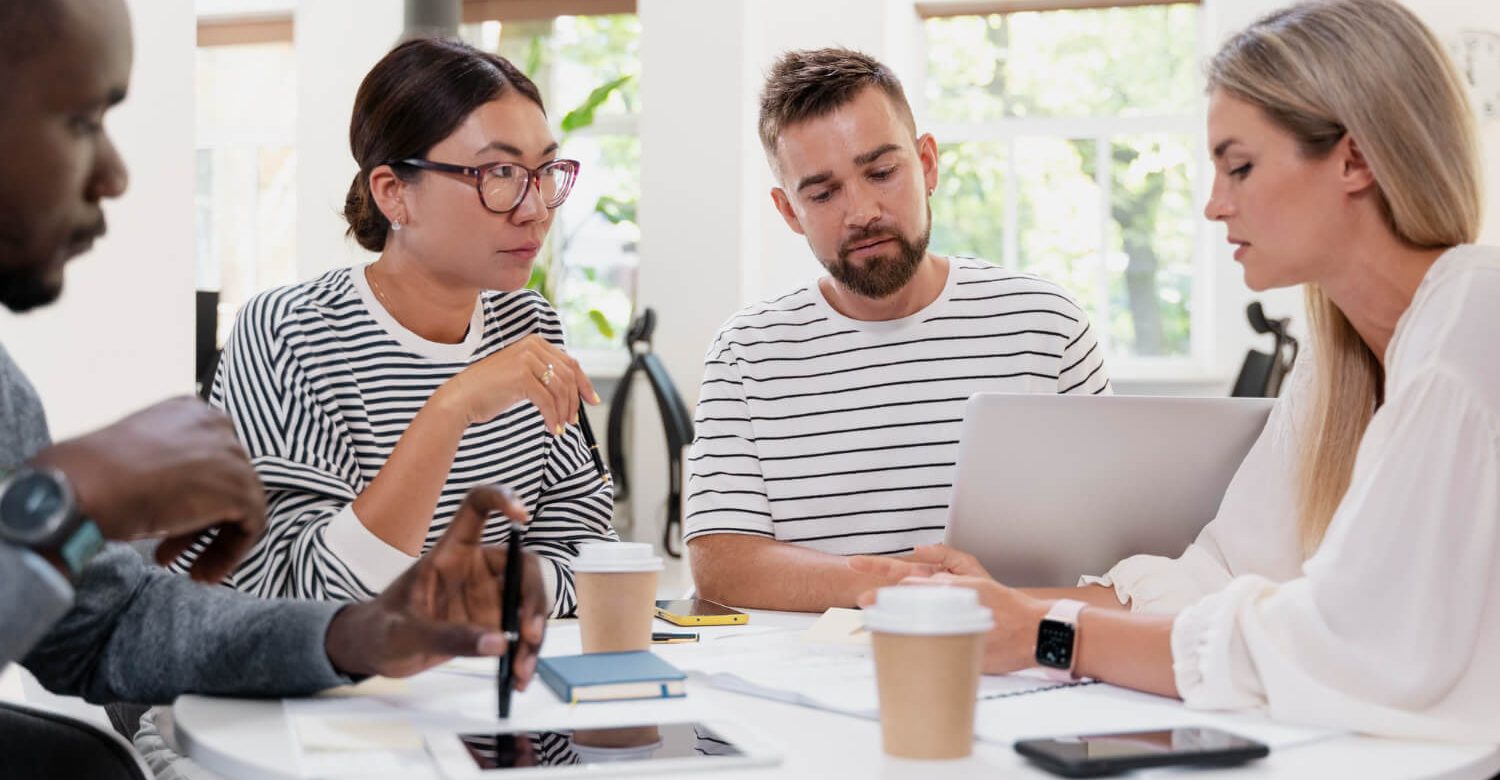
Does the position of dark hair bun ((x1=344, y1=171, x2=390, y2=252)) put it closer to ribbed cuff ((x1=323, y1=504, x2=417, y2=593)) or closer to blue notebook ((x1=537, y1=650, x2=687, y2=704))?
ribbed cuff ((x1=323, y1=504, x2=417, y2=593))

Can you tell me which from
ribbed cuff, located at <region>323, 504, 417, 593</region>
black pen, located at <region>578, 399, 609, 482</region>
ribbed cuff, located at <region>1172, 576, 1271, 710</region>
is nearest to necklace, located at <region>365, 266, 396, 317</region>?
black pen, located at <region>578, 399, 609, 482</region>

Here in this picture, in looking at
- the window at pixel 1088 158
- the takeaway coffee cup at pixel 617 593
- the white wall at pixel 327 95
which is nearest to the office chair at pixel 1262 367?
the window at pixel 1088 158

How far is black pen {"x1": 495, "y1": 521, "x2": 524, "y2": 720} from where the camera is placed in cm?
102

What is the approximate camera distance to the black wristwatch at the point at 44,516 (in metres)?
0.83

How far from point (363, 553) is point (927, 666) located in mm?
799

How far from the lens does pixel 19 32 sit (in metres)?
0.92

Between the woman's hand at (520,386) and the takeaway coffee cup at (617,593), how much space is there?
30 centimetres

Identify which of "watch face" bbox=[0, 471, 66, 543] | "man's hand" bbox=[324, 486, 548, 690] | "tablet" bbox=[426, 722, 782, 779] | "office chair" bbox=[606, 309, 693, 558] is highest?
"watch face" bbox=[0, 471, 66, 543]

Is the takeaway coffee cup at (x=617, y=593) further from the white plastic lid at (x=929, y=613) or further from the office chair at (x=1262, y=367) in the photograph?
the office chair at (x=1262, y=367)

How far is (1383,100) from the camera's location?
1.31 m

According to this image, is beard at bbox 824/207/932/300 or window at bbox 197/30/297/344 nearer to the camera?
beard at bbox 824/207/932/300

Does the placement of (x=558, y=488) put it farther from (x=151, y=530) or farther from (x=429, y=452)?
(x=151, y=530)

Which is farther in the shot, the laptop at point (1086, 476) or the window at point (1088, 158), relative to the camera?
the window at point (1088, 158)

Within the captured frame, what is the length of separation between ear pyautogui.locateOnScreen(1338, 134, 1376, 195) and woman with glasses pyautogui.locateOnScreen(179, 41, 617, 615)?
2.70ft
